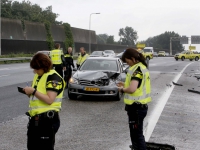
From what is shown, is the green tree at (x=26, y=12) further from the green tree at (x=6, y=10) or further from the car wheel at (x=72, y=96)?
the car wheel at (x=72, y=96)

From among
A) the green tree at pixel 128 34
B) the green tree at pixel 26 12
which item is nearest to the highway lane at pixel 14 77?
the green tree at pixel 26 12

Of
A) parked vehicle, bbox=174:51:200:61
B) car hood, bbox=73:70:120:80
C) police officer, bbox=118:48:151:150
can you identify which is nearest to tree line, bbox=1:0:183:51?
parked vehicle, bbox=174:51:200:61

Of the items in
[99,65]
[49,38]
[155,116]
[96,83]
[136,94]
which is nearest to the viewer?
[136,94]

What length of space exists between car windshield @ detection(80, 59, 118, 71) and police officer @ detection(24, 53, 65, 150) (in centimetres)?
928

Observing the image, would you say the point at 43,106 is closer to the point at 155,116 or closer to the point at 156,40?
the point at 155,116

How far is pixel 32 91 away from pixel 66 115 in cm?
558

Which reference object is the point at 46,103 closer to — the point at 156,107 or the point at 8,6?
the point at 156,107

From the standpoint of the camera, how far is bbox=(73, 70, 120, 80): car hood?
12221mm

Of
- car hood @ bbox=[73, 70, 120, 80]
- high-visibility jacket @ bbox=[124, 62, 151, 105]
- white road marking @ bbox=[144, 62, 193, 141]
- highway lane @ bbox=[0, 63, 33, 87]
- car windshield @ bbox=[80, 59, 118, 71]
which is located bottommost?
highway lane @ bbox=[0, 63, 33, 87]

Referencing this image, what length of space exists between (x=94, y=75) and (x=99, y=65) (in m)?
1.40

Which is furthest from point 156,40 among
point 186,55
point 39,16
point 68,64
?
point 68,64

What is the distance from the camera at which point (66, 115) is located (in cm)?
948

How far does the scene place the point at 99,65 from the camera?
45.0ft

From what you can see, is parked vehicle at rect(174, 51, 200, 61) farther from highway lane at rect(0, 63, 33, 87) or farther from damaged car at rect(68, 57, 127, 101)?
damaged car at rect(68, 57, 127, 101)
